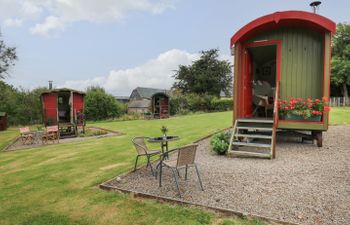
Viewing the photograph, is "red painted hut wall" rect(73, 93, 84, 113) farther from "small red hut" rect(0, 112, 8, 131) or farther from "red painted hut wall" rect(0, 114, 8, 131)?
"red painted hut wall" rect(0, 114, 8, 131)

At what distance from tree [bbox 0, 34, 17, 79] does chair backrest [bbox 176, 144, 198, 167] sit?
1758 centimetres

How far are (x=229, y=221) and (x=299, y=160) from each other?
10.7 feet

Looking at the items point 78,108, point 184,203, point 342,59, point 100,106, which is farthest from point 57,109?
point 342,59

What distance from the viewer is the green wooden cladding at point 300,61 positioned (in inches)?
241

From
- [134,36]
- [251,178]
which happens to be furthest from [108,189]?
[134,36]

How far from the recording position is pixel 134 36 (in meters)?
14.9

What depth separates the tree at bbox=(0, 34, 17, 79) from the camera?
1568 centimetres

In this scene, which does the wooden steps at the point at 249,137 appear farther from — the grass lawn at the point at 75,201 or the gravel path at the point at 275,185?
the grass lawn at the point at 75,201

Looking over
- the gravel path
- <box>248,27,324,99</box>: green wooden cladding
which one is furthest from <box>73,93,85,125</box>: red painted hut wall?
<box>248,27,324,99</box>: green wooden cladding

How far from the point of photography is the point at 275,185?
3572mm

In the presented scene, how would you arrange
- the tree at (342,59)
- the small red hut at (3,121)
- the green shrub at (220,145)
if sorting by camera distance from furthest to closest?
the tree at (342,59), the small red hut at (3,121), the green shrub at (220,145)

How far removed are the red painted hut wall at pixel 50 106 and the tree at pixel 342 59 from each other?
1174 inches

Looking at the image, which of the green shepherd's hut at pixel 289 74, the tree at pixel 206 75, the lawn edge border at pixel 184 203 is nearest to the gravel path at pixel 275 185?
the lawn edge border at pixel 184 203

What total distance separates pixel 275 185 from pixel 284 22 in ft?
15.4
